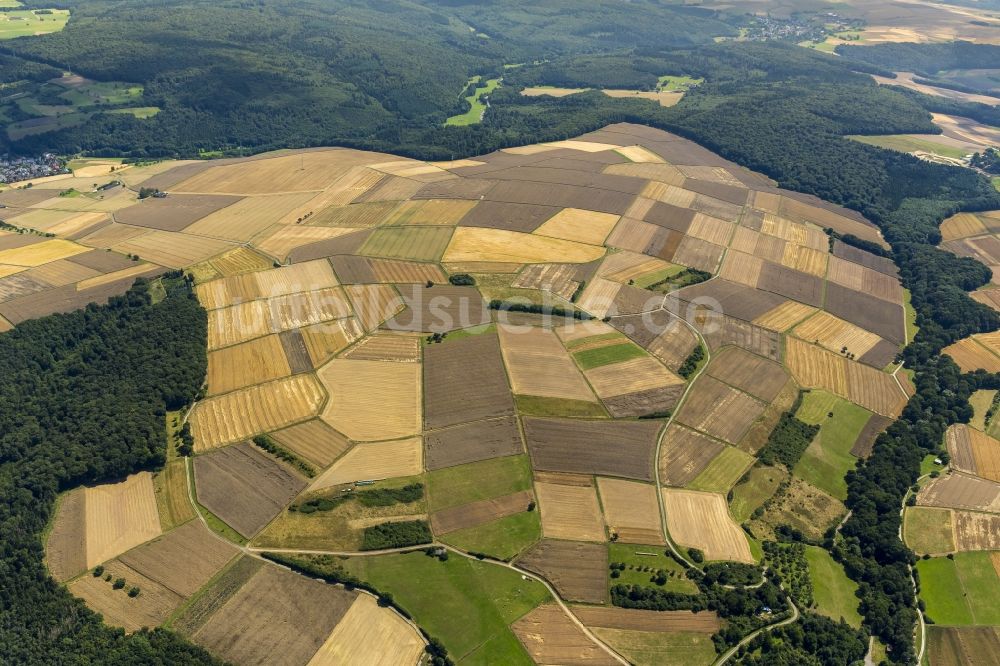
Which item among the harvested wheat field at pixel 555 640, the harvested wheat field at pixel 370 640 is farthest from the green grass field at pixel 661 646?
the harvested wheat field at pixel 370 640

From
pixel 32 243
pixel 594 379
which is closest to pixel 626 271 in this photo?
pixel 594 379

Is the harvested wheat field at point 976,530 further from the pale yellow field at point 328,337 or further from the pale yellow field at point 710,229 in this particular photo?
the pale yellow field at point 328,337

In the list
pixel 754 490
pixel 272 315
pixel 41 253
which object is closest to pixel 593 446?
pixel 754 490

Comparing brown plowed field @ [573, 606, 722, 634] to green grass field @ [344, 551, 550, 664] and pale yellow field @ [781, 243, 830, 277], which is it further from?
pale yellow field @ [781, 243, 830, 277]

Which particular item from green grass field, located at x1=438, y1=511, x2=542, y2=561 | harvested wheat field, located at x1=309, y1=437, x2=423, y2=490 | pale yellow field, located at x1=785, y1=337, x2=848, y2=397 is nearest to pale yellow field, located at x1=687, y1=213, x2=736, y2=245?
pale yellow field, located at x1=785, y1=337, x2=848, y2=397

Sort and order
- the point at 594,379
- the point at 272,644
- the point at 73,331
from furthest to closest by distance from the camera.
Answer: the point at 73,331 → the point at 594,379 → the point at 272,644

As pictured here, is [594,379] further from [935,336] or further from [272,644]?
[935,336]

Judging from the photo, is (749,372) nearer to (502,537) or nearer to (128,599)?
(502,537)
